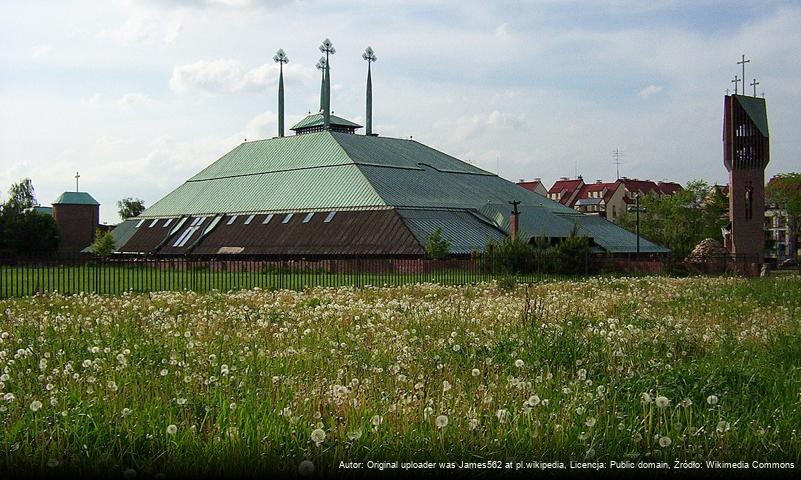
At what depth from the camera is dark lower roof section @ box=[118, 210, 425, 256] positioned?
161ft

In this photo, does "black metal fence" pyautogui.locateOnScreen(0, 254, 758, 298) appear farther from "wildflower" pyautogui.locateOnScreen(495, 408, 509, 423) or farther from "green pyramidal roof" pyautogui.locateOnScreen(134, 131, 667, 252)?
"wildflower" pyautogui.locateOnScreen(495, 408, 509, 423)

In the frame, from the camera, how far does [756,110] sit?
5353 centimetres

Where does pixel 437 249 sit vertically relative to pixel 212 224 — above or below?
below

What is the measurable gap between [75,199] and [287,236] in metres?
52.1

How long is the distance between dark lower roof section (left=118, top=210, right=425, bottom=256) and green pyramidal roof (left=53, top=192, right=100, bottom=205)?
34938 millimetres

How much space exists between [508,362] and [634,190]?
132417 millimetres

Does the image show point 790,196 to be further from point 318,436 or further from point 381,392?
point 318,436

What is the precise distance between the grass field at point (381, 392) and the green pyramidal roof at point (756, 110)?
44381 millimetres

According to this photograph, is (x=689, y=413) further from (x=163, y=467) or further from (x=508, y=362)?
(x=163, y=467)

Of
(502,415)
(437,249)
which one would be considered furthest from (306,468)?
(437,249)

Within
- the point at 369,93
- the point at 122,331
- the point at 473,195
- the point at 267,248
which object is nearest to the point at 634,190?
the point at 369,93

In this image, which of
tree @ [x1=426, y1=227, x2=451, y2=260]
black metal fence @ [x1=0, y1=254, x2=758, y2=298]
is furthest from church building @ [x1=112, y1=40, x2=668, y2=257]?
black metal fence @ [x1=0, y1=254, x2=758, y2=298]

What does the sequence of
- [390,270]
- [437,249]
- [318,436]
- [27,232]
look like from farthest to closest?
1. [27,232]
2. [437,249]
3. [390,270]
4. [318,436]

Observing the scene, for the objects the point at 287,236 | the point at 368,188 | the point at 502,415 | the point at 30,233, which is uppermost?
the point at 368,188
